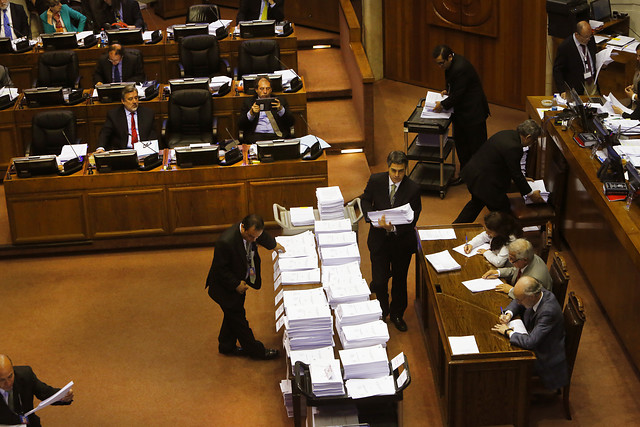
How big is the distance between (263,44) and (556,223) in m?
3.90

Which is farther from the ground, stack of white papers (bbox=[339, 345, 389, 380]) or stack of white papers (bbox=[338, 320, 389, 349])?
stack of white papers (bbox=[338, 320, 389, 349])

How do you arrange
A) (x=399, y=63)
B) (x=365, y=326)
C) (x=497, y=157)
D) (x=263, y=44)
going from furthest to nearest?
(x=399, y=63) < (x=263, y=44) < (x=497, y=157) < (x=365, y=326)

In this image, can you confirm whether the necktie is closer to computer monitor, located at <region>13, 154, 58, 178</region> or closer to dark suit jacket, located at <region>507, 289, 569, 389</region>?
computer monitor, located at <region>13, 154, 58, 178</region>

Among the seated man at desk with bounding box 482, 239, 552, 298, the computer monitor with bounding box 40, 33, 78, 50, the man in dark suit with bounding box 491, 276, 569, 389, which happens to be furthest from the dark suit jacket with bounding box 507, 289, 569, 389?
the computer monitor with bounding box 40, 33, 78, 50

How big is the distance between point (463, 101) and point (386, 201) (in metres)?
2.65

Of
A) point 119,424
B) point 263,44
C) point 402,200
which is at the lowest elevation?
point 119,424

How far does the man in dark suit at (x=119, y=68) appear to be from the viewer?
973cm

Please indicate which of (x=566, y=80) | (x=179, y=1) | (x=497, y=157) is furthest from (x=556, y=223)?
(x=179, y=1)

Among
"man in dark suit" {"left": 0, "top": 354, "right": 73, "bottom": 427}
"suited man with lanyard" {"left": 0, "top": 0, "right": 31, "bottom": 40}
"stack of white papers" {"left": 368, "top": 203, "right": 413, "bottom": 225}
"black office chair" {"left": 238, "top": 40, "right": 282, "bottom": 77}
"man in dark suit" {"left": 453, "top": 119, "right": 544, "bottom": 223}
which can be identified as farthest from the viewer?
"suited man with lanyard" {"left": 0, "top": 0, "right": 31, "bottom": 40}

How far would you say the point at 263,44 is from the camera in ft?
32.3

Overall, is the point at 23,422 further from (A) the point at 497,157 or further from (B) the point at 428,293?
(A) the point at 497,157

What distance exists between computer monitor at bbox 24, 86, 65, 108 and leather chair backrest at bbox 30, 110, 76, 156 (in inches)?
13.1

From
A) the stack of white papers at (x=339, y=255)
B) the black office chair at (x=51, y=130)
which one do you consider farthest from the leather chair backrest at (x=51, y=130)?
the stack of white papers at (x=339, y=255)

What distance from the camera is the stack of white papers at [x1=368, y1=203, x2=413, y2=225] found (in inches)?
247
